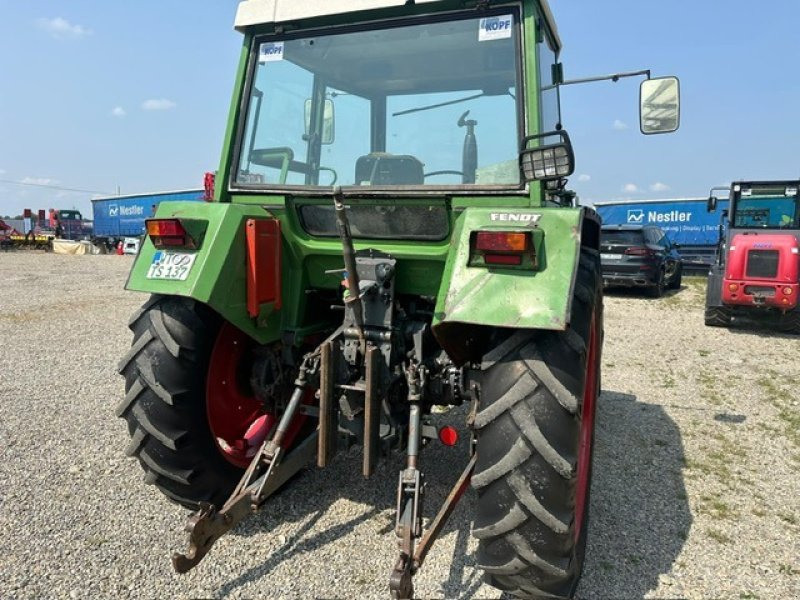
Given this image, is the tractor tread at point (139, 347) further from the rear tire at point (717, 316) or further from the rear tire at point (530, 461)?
the rear tire at point (717, 316)

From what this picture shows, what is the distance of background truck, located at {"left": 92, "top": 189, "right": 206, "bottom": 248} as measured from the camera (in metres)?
31.2

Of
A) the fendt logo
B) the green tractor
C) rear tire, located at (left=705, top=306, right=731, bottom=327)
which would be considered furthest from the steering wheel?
the fendt logo

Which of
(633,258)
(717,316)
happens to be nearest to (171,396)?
(717,316)

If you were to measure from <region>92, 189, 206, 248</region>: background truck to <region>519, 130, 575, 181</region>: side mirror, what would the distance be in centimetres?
3064

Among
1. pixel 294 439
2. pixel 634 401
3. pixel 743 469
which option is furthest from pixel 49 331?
pixel 743 469

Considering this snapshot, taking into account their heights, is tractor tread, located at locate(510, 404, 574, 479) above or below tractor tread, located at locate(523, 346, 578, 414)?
below

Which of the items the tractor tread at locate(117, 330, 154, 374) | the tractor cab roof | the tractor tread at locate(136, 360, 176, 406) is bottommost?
the tractor tread at locate(136, 360, 176, 406)

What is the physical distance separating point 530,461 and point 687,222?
2251 cm

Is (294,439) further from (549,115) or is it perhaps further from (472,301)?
(549,115)

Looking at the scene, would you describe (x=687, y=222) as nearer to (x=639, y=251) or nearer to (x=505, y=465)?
(x=639, y=251)

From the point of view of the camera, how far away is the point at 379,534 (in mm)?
2930

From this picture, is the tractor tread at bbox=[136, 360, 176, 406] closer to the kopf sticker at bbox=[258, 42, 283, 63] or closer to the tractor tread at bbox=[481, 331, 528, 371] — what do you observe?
the tractor tread at bbox=[481, 331, 528, 371]

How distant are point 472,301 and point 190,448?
154cm

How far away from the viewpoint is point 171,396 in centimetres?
259
